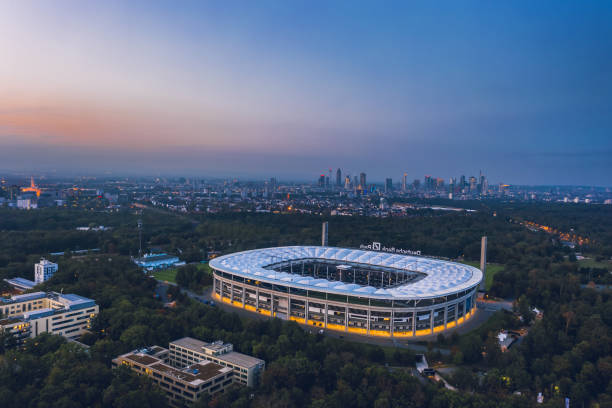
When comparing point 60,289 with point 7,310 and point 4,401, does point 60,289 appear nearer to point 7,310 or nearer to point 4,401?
point 7,310

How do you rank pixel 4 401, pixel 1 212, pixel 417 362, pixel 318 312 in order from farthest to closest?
1. pixel 1 212
2. pixel 318 312
3. pixel 417 362
4. pixel 4 401

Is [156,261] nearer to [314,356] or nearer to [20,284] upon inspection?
[20,284]

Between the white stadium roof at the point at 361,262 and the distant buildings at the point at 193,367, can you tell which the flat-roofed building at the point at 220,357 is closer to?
the distant buildings at the point at 193,367

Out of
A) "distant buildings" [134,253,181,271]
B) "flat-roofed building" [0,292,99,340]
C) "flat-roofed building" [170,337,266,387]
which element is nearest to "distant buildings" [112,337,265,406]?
"flat-roofed building" [170,337,266,387]

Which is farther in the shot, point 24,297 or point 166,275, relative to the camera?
point 166,275

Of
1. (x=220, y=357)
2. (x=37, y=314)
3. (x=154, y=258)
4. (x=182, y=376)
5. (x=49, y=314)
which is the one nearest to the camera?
(x=182, y=376)

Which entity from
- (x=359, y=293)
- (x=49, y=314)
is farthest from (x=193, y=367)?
(x=359, y=293)

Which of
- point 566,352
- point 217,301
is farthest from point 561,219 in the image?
point 217,301
